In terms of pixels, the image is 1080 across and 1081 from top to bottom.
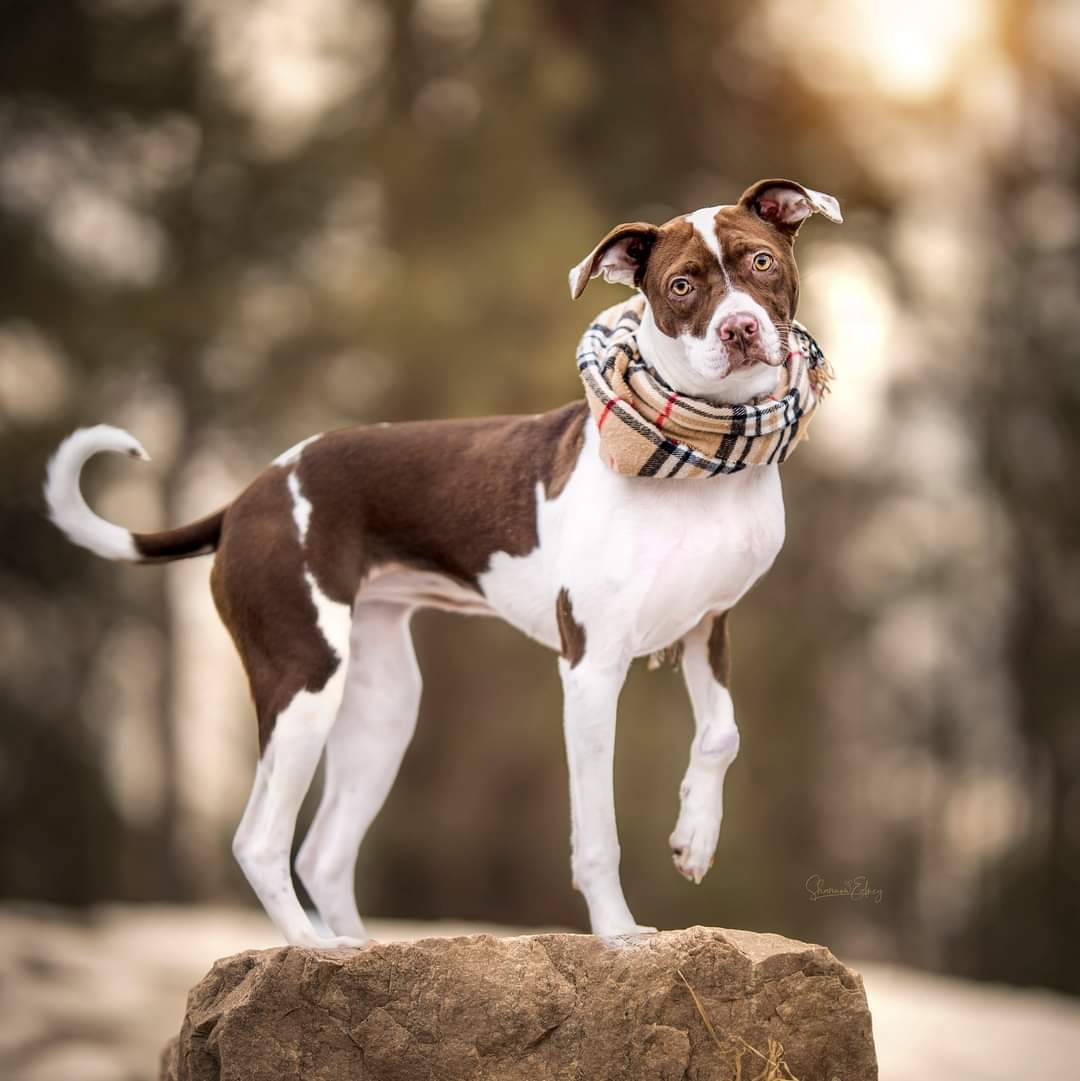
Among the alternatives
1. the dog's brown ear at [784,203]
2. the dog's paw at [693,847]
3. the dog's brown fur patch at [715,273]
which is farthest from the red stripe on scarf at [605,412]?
the dog's paw at [693,847]

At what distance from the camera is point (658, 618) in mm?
4977

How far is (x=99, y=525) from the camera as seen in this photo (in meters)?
5.76

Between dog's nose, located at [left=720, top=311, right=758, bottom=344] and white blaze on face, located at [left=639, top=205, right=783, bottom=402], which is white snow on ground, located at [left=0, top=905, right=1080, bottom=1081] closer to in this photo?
white blaze on face, located at [left=639, top=205, right=783, bottom=402]

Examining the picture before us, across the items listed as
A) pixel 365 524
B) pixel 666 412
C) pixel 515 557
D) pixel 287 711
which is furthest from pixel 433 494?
pixel 666 412

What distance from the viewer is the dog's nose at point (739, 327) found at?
14.7 ft

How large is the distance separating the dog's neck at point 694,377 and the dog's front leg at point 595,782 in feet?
2.79

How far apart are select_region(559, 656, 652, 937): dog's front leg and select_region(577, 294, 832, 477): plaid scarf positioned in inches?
25.3

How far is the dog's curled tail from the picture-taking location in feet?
18.7

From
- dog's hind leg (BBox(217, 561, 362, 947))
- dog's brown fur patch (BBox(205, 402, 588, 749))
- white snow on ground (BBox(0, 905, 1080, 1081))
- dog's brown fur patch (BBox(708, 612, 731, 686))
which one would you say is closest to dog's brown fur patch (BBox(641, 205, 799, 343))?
dog's brown fur patch (BBox(205, 402, 588, 749))

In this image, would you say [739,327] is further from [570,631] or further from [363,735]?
[363,735]

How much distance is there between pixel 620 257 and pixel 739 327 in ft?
1.74

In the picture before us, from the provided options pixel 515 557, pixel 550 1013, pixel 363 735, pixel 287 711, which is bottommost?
pixel 550 1013

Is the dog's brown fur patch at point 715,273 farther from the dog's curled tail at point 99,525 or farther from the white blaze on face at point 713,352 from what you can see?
the dog's curled tail at point 99,525

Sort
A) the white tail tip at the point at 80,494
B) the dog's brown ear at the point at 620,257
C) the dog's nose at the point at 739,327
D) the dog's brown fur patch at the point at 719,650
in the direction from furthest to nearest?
the white tail tip at the point at 80,494, the dog's brown fur patch at the point at 719,650, the dog's brown ear at the point at 620,257, the dog's nose at the point at 739,327
